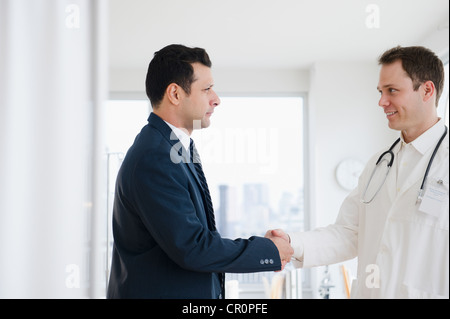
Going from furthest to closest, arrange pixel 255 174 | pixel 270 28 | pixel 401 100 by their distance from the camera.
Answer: pixel 255 174 → pixel 270 28 → pixel 401 100

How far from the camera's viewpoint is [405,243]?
1275 mm

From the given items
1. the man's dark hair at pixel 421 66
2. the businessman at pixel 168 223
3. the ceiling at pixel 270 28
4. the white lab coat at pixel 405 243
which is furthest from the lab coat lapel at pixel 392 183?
the ceiling at pixel 270 28

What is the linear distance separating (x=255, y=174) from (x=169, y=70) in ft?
10.8

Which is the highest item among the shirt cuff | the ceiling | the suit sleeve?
the ceiling

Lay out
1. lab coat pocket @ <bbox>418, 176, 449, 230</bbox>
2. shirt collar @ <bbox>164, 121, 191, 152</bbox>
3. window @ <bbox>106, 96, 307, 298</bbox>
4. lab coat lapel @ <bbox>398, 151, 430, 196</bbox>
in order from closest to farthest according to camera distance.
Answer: lab coat pocket @ <bbox>418, 176, 449, 230</bbox> → lab coat lapel @ <bbox>398, 151, 430, 196</bbox> → shirt collar @ <bbox>164, 121, 191, 152</bbox> → window @ <bbox>106, 96, 307, 298</bbox>

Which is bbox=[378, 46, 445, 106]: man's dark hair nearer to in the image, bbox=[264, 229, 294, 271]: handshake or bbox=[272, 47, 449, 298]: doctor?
bbox=[272, 47, 449, 298]: doctor

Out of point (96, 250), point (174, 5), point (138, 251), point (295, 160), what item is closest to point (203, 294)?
point (138, 251)

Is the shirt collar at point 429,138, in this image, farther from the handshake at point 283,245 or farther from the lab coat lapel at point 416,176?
the handshake at point 283,245

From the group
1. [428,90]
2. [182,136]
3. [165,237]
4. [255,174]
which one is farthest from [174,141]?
[255,174]

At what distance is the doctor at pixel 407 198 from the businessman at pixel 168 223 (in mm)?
303

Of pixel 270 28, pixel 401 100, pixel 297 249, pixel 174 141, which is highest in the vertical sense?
pixel 270 28

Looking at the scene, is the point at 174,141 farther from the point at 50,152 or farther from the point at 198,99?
the point at 50,152

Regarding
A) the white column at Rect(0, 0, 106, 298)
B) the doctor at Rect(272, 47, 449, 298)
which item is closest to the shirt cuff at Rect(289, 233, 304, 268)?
the doctor at Rect(272, 47, 449, 298)

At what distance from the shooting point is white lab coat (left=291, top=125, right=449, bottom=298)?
1.22 meters
